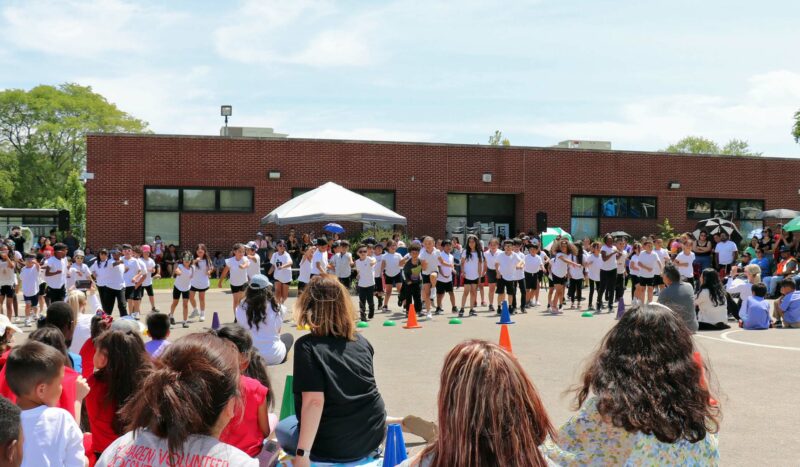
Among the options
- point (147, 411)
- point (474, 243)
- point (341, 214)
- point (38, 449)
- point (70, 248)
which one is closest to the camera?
point (147, 411)

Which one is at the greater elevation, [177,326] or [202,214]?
[202,214]

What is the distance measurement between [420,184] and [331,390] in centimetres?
2920

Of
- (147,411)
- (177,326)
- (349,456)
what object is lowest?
(177,326)

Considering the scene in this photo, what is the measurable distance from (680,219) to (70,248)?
86.6 ft

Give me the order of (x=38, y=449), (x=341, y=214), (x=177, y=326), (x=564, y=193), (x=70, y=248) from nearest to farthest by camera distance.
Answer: (x=38, y=449), (x=177, y=326), (x=341, y=214), (x=70, y=248), (x=564, y=193)

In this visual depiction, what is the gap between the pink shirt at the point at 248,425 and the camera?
4129 mm

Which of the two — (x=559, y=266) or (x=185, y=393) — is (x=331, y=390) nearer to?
(x=185, y=393)

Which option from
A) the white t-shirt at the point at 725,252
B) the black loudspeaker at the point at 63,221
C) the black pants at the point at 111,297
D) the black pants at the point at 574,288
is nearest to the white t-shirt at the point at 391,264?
the black pants at the point at 574,288

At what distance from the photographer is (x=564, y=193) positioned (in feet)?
113

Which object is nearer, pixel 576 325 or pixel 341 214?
pixel 576 325

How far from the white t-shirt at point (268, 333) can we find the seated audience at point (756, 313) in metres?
10.7

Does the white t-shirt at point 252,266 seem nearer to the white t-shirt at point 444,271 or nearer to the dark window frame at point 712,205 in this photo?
the white t-shirt at point 444,271

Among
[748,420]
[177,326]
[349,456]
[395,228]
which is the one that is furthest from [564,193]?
[349,456]

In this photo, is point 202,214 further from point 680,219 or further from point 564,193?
point 680,219
